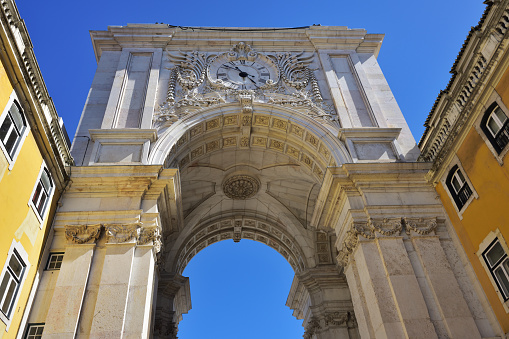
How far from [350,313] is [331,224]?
23.0 feet

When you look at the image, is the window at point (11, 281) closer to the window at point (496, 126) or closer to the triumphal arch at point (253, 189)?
the triumphal arch at point (253, 189)

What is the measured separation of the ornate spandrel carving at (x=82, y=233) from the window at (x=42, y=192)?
1.06 m

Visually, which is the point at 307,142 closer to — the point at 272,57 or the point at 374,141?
the point at 374,141

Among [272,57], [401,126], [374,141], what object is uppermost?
[272,57]

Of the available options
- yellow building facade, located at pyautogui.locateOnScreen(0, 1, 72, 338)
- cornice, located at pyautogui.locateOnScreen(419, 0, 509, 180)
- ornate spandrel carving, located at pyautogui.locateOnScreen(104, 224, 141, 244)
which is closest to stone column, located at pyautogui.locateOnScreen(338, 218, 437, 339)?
cornice, located at pyautogui.locateOnScreen(419, 0, 509, 180)

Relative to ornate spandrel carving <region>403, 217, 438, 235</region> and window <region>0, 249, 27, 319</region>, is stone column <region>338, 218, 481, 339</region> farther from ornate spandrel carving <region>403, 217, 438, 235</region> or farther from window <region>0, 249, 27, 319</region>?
window <region>0, 249, 27, 319</region>

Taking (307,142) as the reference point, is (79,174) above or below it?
below

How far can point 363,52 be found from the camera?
972 inches

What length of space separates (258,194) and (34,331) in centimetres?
1592

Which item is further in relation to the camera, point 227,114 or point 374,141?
point 227,114

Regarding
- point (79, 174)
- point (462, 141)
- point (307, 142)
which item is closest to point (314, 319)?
point (307, 142)

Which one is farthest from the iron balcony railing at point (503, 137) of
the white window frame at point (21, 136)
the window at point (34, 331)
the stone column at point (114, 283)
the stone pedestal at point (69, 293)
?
the window at point (34, 331)

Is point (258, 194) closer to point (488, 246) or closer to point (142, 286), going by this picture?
point (142, 286)

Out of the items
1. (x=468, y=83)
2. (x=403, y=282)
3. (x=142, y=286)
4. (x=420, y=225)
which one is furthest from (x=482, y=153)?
(x=142, y=286)
